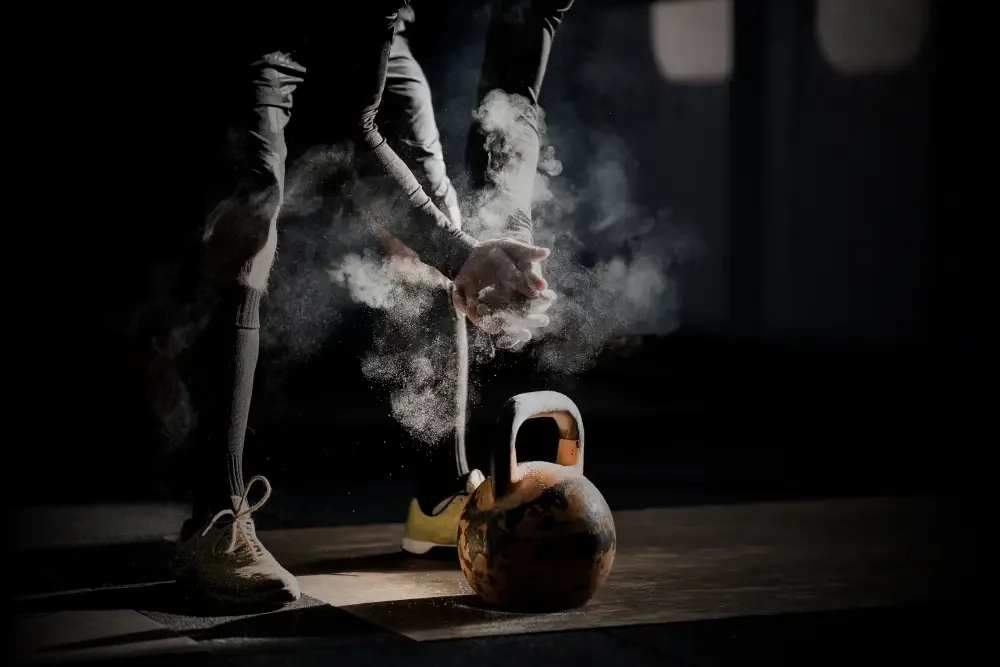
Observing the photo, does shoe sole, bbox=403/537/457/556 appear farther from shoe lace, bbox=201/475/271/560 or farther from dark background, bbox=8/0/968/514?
dark background, bbox=8/0/968/514

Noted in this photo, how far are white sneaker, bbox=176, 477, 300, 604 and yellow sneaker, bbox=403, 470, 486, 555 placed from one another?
445mm

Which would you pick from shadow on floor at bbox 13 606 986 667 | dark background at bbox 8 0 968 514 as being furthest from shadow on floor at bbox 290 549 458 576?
dark background at bbox 8 0 968 514

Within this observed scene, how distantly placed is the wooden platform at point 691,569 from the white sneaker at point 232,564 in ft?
0.36

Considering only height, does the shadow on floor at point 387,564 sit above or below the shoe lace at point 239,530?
below

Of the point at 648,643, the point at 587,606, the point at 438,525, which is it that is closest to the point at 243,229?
the point at 438,525

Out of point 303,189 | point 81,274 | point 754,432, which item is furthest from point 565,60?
point 303,189

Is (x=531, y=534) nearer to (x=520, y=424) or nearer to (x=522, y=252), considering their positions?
(x=520, y=424)

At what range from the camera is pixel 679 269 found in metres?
8.60

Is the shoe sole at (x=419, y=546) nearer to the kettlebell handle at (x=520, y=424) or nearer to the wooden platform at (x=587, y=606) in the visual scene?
the wooden platform at (x=587, y=606)

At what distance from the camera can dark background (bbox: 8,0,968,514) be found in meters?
3.92

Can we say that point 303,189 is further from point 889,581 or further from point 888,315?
point 888,315

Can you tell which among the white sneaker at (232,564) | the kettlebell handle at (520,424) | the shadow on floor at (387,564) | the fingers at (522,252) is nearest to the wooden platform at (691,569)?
the shadow on floor at (387,564)

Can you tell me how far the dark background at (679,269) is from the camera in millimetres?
3918

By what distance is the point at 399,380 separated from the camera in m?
3.02
